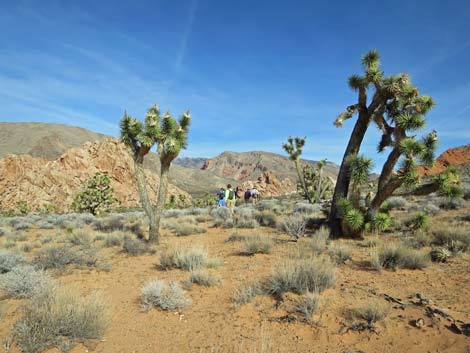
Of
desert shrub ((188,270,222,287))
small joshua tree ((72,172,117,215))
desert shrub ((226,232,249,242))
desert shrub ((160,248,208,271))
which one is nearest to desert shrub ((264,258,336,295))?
desert shrub ((188,270,222,287))

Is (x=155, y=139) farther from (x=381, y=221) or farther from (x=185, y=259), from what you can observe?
(x=381, y=221)

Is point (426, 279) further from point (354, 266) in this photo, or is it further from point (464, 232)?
point (464, 232)

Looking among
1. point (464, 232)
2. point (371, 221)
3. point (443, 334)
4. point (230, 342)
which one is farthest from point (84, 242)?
point (464, 232)

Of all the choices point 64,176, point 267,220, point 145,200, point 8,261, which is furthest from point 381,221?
point 64,176

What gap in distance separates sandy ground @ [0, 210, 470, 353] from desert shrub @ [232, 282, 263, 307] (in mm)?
99

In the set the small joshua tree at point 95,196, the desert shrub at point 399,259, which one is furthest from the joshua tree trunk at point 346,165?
the small joshua tree at point 95,196

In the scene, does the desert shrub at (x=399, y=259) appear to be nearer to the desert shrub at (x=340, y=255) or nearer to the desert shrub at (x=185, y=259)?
the desert shrub at (x=340, y=255)

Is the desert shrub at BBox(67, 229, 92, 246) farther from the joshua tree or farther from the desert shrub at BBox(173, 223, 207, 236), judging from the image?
the desert shrub at BBox(173, 223, 207, 236)

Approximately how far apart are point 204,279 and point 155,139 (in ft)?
22.6

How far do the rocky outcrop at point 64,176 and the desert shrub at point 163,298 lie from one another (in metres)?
43.7

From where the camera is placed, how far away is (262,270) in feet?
23.0

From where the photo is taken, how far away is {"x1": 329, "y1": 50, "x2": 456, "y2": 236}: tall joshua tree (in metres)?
8.94

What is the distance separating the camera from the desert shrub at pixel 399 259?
654 cm

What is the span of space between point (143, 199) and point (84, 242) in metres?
2.55
